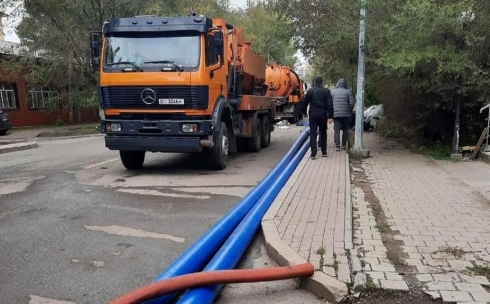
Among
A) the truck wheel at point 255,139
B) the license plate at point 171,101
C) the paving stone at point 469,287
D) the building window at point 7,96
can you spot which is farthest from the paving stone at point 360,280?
the building window at point 7,96

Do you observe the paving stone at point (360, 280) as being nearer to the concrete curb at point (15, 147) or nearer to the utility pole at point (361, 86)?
the utility pole at point (361, 86)

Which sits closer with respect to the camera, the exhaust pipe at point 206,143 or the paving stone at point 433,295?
the paving stone at point 433,295

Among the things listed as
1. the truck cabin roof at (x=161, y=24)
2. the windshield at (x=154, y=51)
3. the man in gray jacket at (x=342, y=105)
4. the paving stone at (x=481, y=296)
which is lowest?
the paving stone at (x=481, y=296)

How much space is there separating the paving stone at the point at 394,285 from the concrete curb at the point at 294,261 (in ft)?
1.09

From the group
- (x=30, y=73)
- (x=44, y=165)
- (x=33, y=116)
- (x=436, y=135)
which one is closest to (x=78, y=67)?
(x=30, y=73)

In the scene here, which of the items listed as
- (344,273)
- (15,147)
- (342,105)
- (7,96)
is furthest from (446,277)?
(7,96)

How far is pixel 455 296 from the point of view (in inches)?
127

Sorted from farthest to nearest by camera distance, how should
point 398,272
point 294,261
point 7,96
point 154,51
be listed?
1. point 7,96
2. point 154,51
3. point 294,261
4. point 398,272

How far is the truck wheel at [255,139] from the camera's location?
1157 cm

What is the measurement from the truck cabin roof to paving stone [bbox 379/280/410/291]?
6227mm

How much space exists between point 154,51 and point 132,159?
98.2 inches

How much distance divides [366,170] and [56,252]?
6204 millimetres

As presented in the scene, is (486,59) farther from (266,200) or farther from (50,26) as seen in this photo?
(50,26)

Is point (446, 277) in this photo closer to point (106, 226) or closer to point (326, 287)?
point (326, 287)
